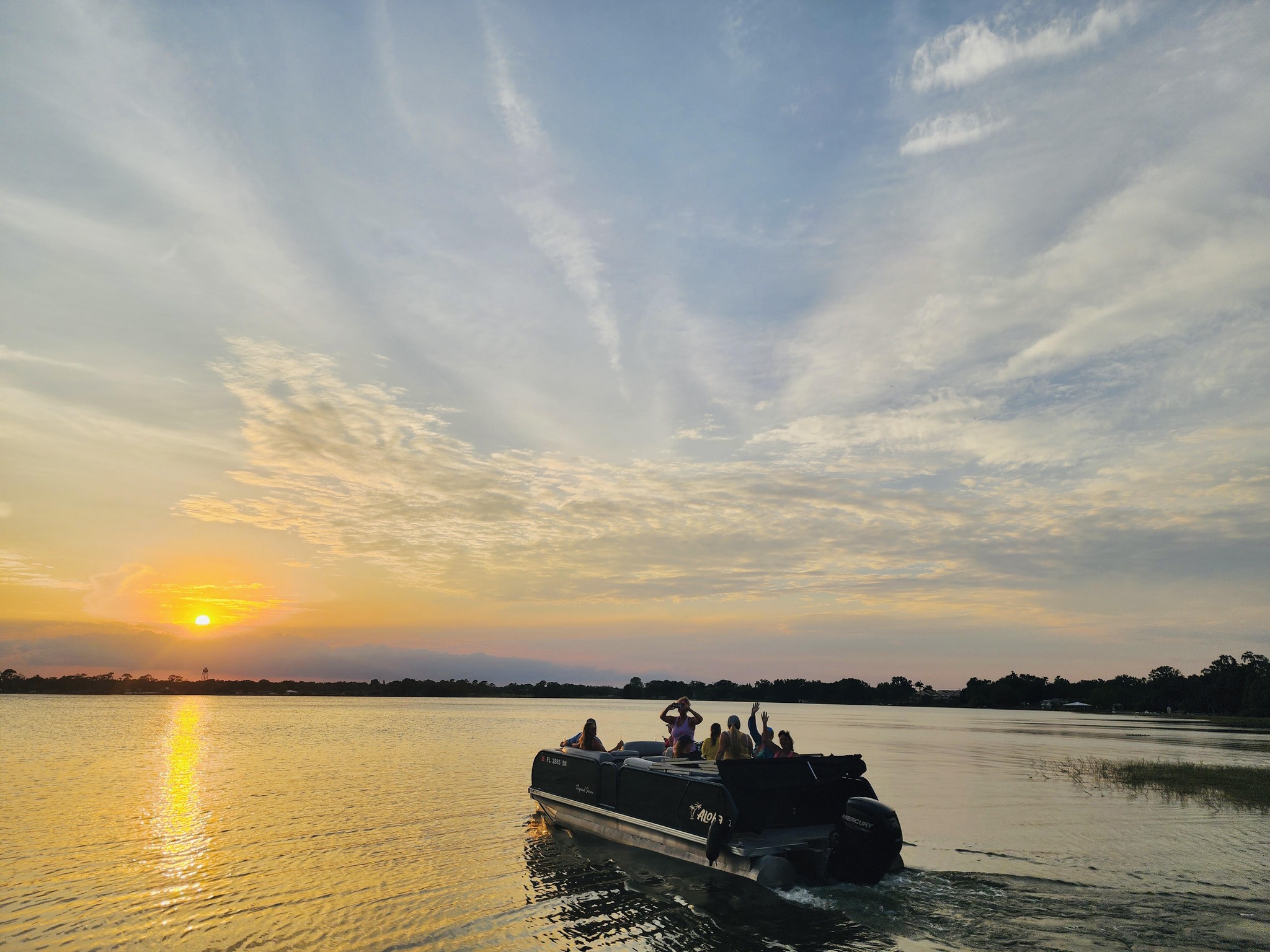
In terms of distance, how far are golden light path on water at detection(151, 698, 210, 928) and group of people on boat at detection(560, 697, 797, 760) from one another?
7.26 meters

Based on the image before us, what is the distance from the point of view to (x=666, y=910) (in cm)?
1025

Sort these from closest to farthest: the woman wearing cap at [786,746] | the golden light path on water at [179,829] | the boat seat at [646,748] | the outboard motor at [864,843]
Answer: the outboard motor at [864,843] → the golden light path on water at [179,829] → the woman wearing cap at [786,746] → the boat seat at [646,748]

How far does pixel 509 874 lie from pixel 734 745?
436cm

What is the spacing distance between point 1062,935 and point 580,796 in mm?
8993

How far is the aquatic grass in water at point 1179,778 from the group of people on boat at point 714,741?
14.1 metres

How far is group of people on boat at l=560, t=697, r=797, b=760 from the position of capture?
44.4 ft

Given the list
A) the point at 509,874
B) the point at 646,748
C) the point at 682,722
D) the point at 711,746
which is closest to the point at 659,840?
the point at 509,874

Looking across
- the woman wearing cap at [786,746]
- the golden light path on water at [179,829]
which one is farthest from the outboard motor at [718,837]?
the golden light path on water at [179,829]

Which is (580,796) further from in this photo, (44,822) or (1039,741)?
(1039,741)

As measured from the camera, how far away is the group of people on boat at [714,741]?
13523 mm

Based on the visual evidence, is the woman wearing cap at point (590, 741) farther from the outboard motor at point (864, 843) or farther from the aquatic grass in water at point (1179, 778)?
the aquatic grass in water at point (1179, 778)

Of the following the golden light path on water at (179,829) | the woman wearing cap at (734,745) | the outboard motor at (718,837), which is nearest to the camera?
the outboard motor at (718,837)

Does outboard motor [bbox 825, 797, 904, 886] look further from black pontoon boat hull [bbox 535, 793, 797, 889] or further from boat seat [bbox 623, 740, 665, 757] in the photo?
boat seat [bbox 623, 740, 665, 757]

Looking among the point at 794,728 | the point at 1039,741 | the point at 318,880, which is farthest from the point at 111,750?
the point at 1039,741
